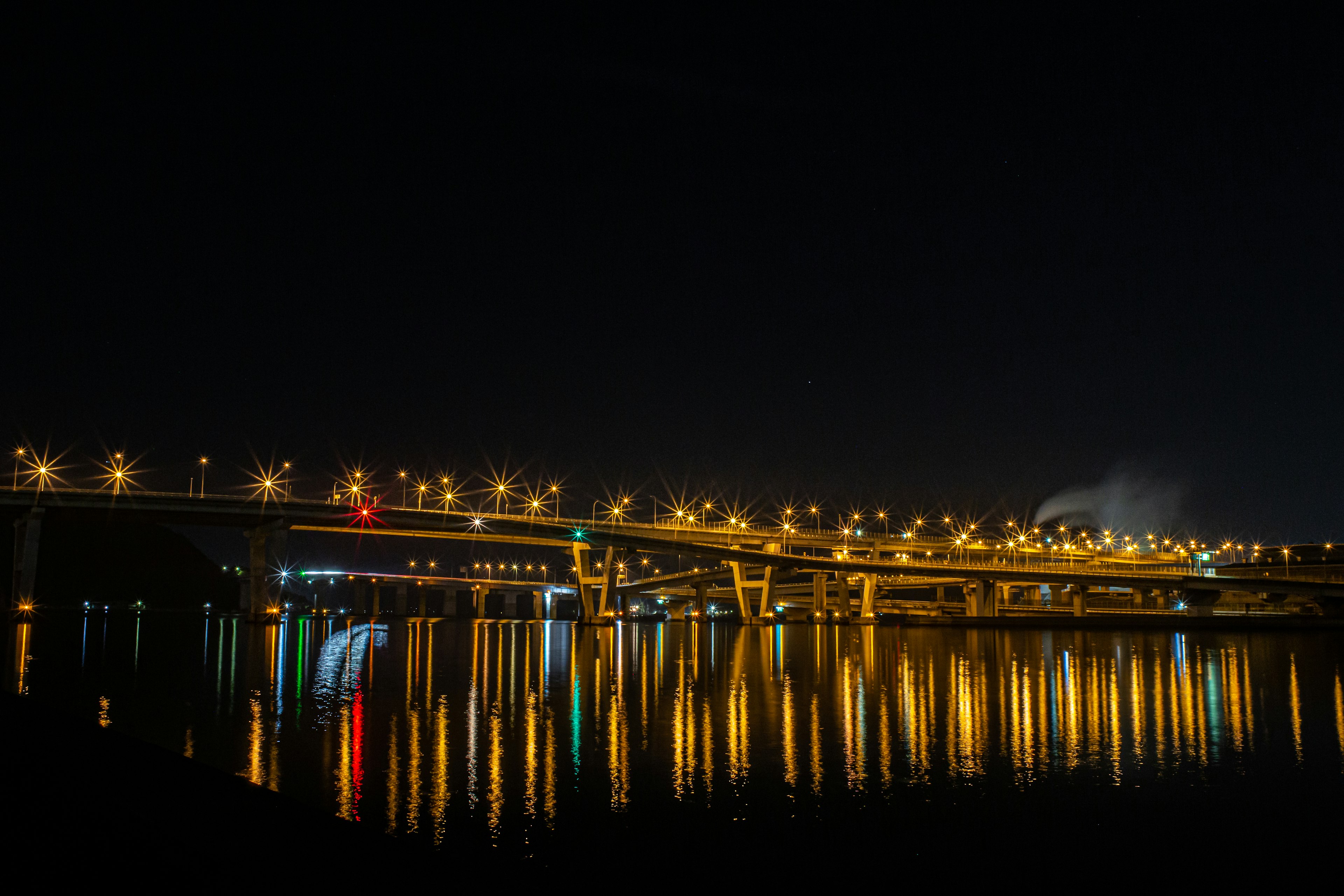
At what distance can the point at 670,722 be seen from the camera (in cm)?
2309

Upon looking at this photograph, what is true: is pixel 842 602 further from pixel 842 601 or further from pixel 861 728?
pixel 861 728

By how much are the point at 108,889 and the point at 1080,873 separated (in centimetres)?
1027

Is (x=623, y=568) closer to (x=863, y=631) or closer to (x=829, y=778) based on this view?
(x=863, y=631)

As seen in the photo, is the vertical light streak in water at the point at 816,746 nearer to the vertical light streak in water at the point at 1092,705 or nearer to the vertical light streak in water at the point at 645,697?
the vertical light streak in water at the point at 645,697

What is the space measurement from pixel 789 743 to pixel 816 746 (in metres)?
0.64

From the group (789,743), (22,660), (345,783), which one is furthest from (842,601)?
(345,783)

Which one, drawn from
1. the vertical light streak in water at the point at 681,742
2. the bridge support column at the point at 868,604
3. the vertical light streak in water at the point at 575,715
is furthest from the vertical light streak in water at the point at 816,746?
the bridge support column at the point at 868,604

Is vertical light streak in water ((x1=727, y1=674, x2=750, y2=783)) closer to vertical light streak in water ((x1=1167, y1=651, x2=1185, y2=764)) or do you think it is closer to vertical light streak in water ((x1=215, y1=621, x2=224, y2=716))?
vertical light streak in water ((x1=1167, y1=651, x2=1185, y2=764))

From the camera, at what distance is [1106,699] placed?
28.7m

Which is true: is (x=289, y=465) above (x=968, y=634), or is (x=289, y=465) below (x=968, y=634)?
above

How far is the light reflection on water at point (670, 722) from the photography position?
1530 cm

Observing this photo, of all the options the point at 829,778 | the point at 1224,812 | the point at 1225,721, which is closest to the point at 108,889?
the point at 829,778

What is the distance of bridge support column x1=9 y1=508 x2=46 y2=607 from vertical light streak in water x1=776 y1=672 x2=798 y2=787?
86996mm

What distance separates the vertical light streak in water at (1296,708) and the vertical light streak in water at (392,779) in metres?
16.4
